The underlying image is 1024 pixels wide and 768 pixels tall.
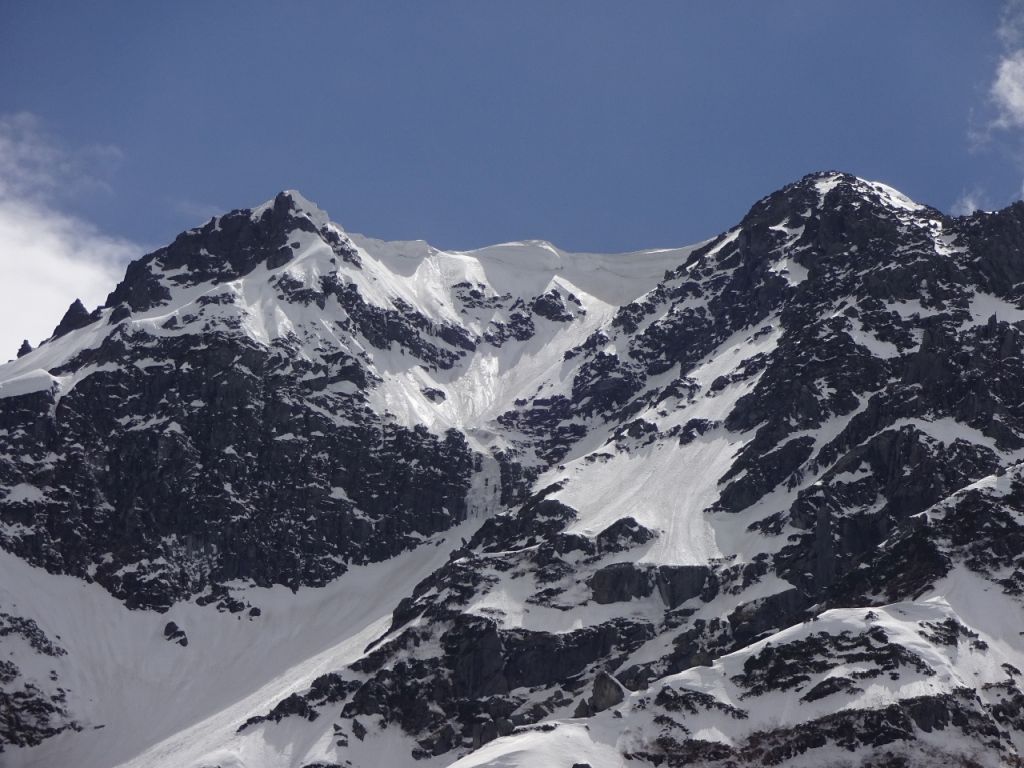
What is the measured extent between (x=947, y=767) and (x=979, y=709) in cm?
1056

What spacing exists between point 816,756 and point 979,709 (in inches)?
785

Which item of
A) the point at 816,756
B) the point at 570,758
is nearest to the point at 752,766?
the point at 816,756

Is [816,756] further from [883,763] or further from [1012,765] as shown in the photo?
[1012,765]

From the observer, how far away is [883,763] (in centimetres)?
19150

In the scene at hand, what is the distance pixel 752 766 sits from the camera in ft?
652

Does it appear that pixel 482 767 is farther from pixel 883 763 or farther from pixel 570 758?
pixel 883 763

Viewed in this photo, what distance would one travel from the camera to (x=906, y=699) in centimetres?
19750

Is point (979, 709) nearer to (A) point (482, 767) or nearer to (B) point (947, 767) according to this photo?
(B) point (947, 767)

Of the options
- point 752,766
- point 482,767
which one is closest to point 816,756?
point 752,766

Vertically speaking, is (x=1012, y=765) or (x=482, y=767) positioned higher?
(x=482, y=767)

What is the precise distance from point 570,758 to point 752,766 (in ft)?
69.8

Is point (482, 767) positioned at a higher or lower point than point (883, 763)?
higher

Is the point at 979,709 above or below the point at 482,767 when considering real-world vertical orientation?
below

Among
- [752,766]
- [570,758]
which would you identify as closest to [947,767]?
[752,766]
